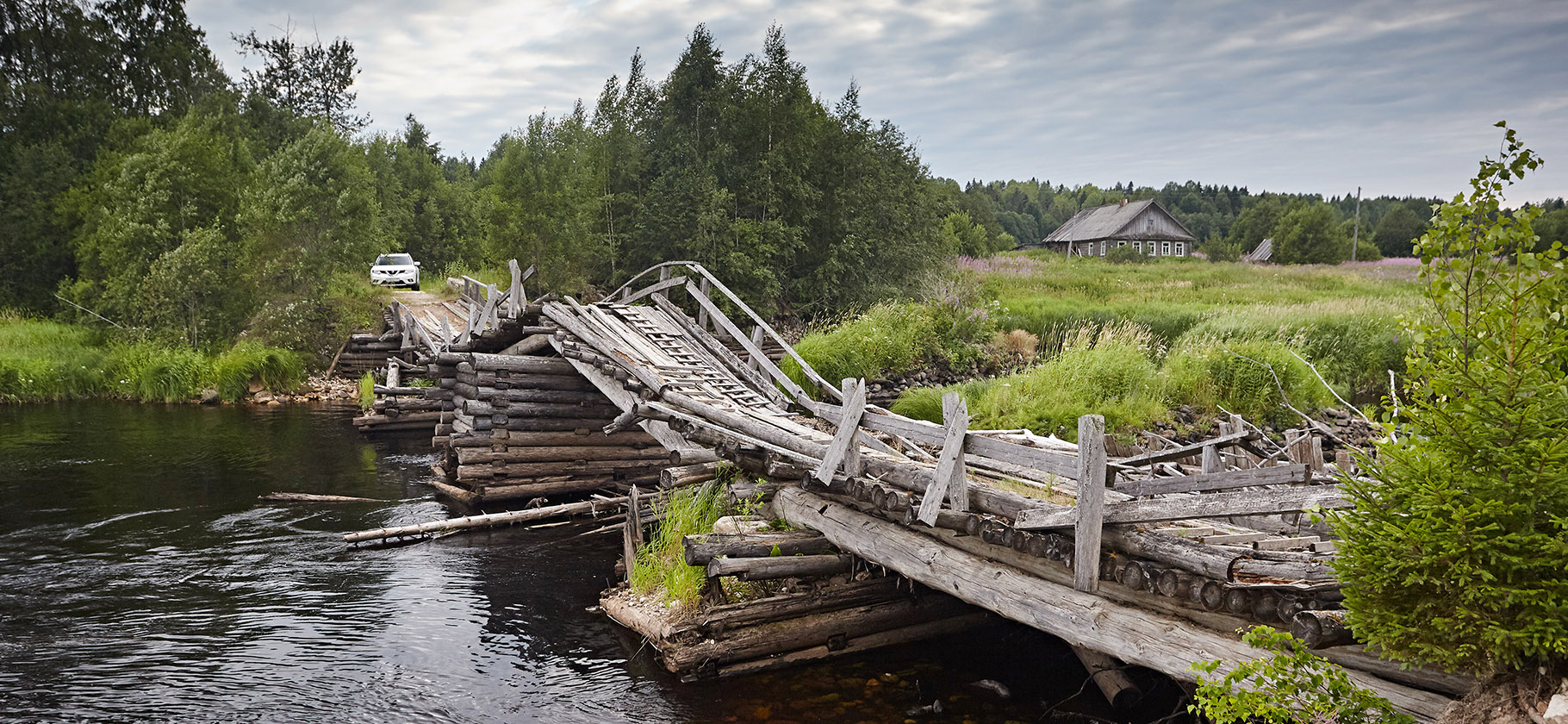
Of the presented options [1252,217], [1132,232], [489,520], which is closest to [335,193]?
[489,520]

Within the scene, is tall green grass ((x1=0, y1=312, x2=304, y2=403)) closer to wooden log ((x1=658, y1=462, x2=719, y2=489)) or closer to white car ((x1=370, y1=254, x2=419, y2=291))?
white car ((x1=370, y1=254, x2=419, y2=291))

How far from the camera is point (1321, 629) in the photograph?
5.02 metres

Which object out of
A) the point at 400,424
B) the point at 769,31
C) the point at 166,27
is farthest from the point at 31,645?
the point at 166,27

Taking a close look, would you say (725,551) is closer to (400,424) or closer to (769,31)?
(400,424)

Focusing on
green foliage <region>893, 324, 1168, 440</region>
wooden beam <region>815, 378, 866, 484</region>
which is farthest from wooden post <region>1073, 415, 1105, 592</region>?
green foliage <region>893, 324, 1168, 440</region>

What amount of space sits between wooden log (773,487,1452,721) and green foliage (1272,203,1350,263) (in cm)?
5715

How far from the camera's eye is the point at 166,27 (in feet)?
143

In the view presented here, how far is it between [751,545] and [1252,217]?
76.8 metres

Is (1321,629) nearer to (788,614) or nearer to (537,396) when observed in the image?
(788,614)

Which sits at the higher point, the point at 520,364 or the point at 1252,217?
the point at 1252,217

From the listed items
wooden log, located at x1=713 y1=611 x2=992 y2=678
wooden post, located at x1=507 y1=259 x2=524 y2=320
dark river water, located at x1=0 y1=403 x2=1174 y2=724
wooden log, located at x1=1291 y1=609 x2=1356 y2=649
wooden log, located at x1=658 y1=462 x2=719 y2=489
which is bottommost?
dark river water, located at x1=0 y1=403 x2=1174 y2=724

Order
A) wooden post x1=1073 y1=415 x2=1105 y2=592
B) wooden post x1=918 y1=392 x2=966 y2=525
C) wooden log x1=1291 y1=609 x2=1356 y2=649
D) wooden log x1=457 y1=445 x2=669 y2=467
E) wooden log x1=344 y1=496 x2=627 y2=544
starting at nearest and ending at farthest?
wooden log x1=1291 y1=609 x2=1356 y2=649 → wooden post x1=1073 y1=415 x2=1105 y2=592 → wooden post x1=918 y1=392 x2=966 y2=525 → wooden log x1=344 y1=496 x2=627 y2=544 → wooden log x1=457 y1=445 x2=669 y2=467

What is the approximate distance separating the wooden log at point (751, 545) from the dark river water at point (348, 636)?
112cm

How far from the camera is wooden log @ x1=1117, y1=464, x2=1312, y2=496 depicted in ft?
19.3
